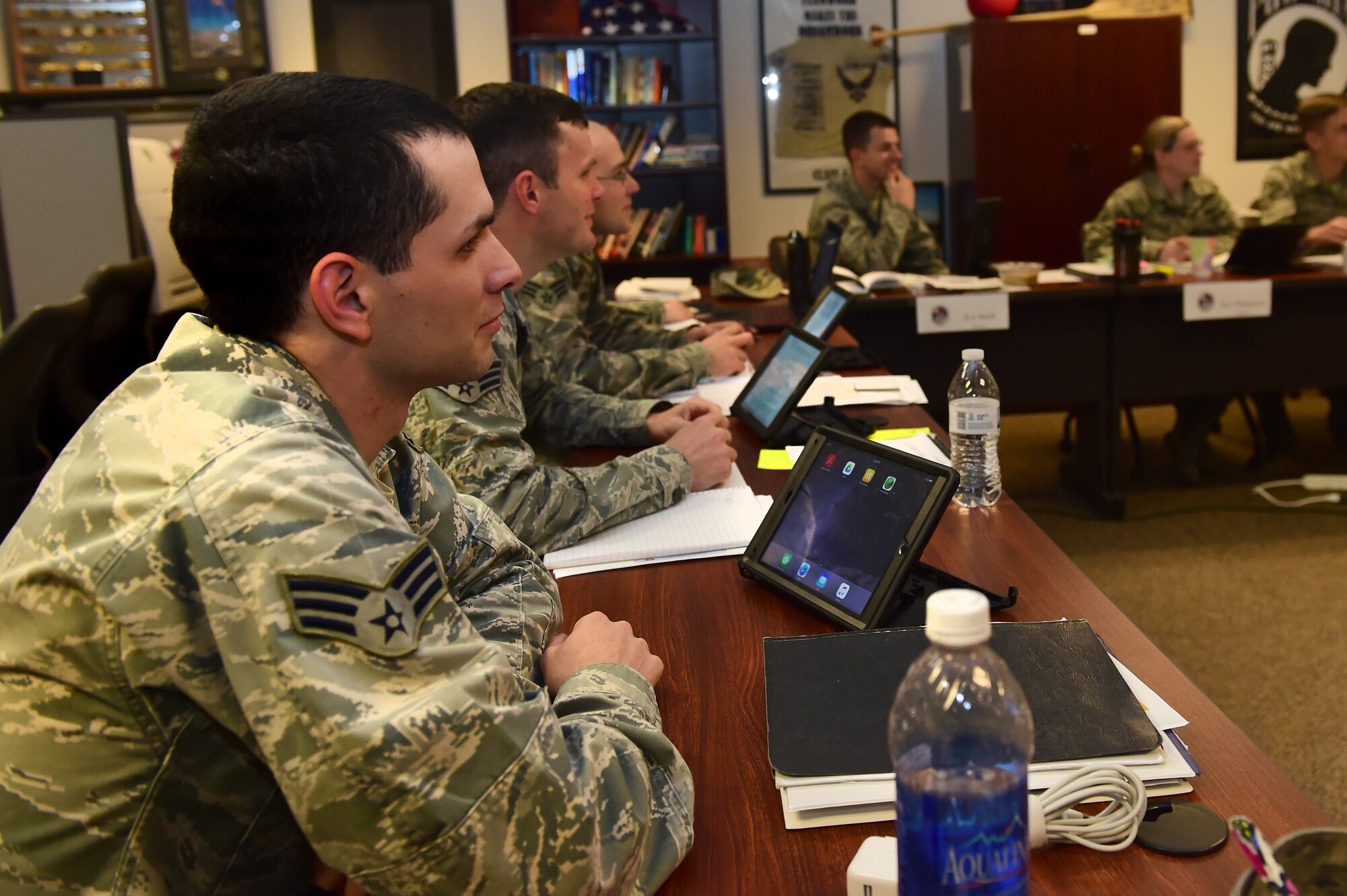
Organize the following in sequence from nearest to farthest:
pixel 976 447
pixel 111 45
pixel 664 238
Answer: pixel 976 447, pixel 111 45, pixel 664 238

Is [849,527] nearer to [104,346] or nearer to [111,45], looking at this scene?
[104,346]

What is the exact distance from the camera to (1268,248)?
360cm

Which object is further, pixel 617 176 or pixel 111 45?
pixel 111 45

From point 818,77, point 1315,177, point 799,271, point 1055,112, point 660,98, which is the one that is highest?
point 818,77

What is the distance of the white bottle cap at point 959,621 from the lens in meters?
0.57

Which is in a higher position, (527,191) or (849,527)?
(527,191)

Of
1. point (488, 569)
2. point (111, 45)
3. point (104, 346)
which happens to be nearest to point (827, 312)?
point (488, 569)

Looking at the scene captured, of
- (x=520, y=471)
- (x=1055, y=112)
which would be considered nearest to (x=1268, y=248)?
(x=1055, y=112)

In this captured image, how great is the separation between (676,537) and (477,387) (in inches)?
13.7

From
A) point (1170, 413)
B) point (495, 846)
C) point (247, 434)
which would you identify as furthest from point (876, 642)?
point (1170, 413)

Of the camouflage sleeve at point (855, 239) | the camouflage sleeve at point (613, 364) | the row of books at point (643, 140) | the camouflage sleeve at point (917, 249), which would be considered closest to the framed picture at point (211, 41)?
the row of books at point (643, 140)

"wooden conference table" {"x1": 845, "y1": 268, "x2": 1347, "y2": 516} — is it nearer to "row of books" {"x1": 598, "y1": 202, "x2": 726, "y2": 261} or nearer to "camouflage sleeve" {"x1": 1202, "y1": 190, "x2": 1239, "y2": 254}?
"camouflage sleeve" {"x1": 1202, "y1": 190, "x2": 1239, "y2": 254}

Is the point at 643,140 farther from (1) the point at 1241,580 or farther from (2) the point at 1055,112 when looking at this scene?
(1) the point at 1241,580

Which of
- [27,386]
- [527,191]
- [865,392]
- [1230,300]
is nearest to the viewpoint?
[527,191]
